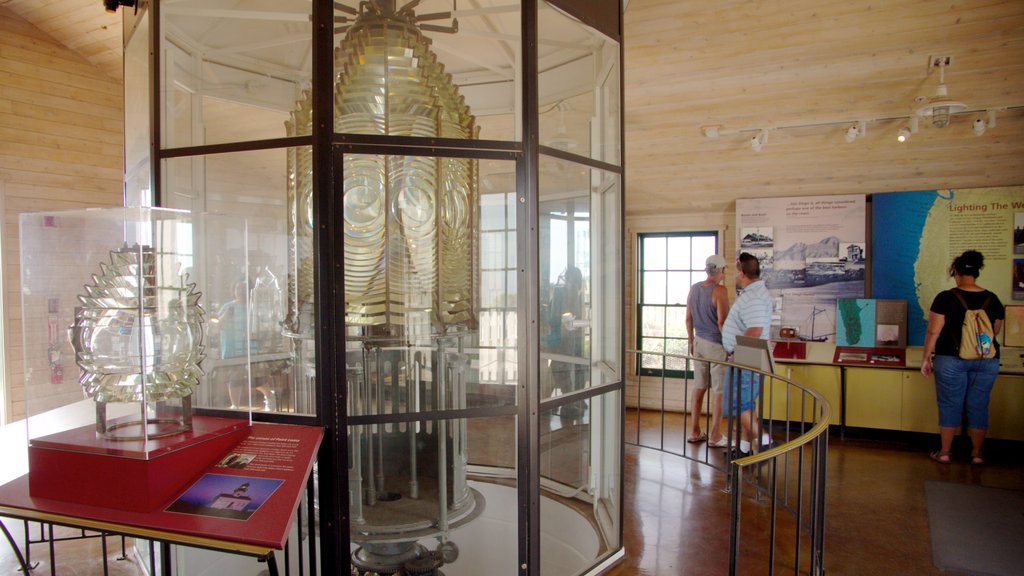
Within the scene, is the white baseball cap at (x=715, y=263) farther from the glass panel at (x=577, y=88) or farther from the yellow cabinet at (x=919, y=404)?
the glass panel at (x=577, y=88)

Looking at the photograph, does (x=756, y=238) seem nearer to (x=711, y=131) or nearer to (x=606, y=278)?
(x=711, y=131)

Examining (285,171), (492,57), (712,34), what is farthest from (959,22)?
(285,171)

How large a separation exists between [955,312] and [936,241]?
93cm

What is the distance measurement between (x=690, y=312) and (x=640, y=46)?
2.21 metres

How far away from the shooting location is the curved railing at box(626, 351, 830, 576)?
7.50 feet

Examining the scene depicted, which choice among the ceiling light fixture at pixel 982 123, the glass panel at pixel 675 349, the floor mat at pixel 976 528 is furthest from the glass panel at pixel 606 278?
the glass panel at pixel 675 349

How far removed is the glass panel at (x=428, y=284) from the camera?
7.30 ft

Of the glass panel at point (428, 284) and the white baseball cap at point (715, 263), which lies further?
the white baseball cap at point (715, 263)

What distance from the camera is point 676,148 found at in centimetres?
539

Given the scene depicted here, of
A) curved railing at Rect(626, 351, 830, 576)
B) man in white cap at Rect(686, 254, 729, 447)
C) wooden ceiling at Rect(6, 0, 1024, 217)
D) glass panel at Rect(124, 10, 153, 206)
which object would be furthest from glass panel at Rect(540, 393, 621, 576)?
wooden ceiling at Rect(6, 0, 1024, 217)

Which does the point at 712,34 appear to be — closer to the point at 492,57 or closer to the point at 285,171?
the point at 492,57

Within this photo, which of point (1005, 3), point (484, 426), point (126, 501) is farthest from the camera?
point (1005, 3)

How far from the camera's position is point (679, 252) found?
6211mm

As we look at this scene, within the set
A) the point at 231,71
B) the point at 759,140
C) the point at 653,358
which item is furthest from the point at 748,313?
the point at 231,71
